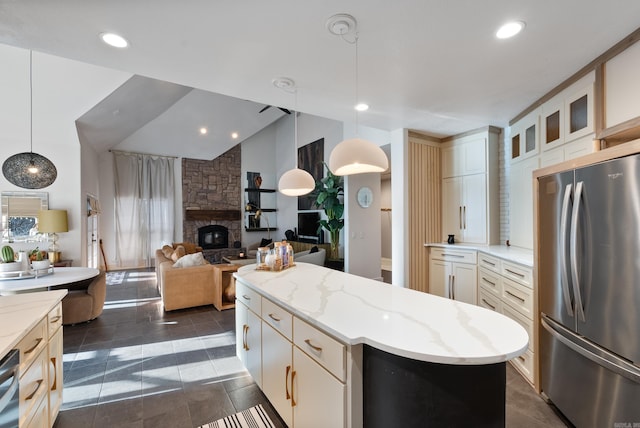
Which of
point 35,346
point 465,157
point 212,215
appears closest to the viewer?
point 35,346

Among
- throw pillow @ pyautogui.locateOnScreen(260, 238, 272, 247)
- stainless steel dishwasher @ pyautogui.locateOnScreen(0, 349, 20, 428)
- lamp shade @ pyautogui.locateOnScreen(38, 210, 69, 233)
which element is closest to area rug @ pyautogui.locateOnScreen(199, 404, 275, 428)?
stainless steel dishwasher @ pyautogui.locateOnScreen(0, 349, 20, 428)

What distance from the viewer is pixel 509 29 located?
186cm

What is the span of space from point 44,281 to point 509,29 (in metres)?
4.68

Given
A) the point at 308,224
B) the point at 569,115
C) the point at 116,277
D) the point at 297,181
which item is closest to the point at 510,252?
the point at 569,115

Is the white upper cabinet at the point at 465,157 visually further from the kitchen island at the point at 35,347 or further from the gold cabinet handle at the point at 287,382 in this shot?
the kitchen island at the point at 35,347

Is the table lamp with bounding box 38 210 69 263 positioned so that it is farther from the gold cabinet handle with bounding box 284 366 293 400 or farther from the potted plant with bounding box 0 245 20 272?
the gold cabinet handle with bounding box 284 366 293 400

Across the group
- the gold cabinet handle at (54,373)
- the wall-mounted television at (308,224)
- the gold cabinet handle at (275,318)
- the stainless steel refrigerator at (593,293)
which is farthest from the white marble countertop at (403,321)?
the wall-mounted television at (308,224)

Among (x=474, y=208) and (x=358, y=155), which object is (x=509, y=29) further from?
(x=474, y=208)

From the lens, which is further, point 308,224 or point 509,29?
point 308,224

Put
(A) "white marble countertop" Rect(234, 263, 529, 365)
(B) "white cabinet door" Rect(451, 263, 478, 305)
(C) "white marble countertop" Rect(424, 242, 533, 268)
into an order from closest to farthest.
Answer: (A) "white marble countertop" Rect(234, 263, 529, 365) < (C) "white marble countertop" Rect(424, 242, 533, 268) < (B) "white cabinet door" Rect(451, 263, 478, 305)

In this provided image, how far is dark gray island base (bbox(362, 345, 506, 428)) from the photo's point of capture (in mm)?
1064

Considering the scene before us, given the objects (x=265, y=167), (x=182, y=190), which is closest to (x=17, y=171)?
(x=182, y=190)

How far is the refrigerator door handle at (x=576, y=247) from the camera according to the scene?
68.5 inches

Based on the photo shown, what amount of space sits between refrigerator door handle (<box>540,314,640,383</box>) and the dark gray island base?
0.90m
